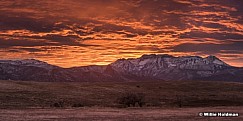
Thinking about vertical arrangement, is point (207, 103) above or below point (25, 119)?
below

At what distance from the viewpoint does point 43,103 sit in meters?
57.3

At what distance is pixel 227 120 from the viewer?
105ft

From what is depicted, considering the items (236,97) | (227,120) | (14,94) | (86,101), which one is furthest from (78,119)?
(236,97)

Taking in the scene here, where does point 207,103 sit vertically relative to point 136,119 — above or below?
below

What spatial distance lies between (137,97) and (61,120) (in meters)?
26.9

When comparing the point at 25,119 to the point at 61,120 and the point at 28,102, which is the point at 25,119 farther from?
the point at 28,102

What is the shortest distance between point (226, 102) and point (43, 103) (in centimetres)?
3618

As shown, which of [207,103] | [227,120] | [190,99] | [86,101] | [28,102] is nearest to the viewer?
[227,120]

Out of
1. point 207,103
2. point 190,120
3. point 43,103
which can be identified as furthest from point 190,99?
point 190,120

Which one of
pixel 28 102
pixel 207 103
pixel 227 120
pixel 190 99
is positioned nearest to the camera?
pixel 227 120

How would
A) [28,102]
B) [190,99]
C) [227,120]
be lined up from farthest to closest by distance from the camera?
[190,99] → [28,102] → [227,120]

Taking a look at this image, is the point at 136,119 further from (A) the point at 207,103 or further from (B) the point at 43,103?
(A) the point at 207,103

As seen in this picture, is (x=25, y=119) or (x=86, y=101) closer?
(x=25, y=119)

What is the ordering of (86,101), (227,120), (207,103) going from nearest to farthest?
(227,120)
(86,101)
(207,103)
